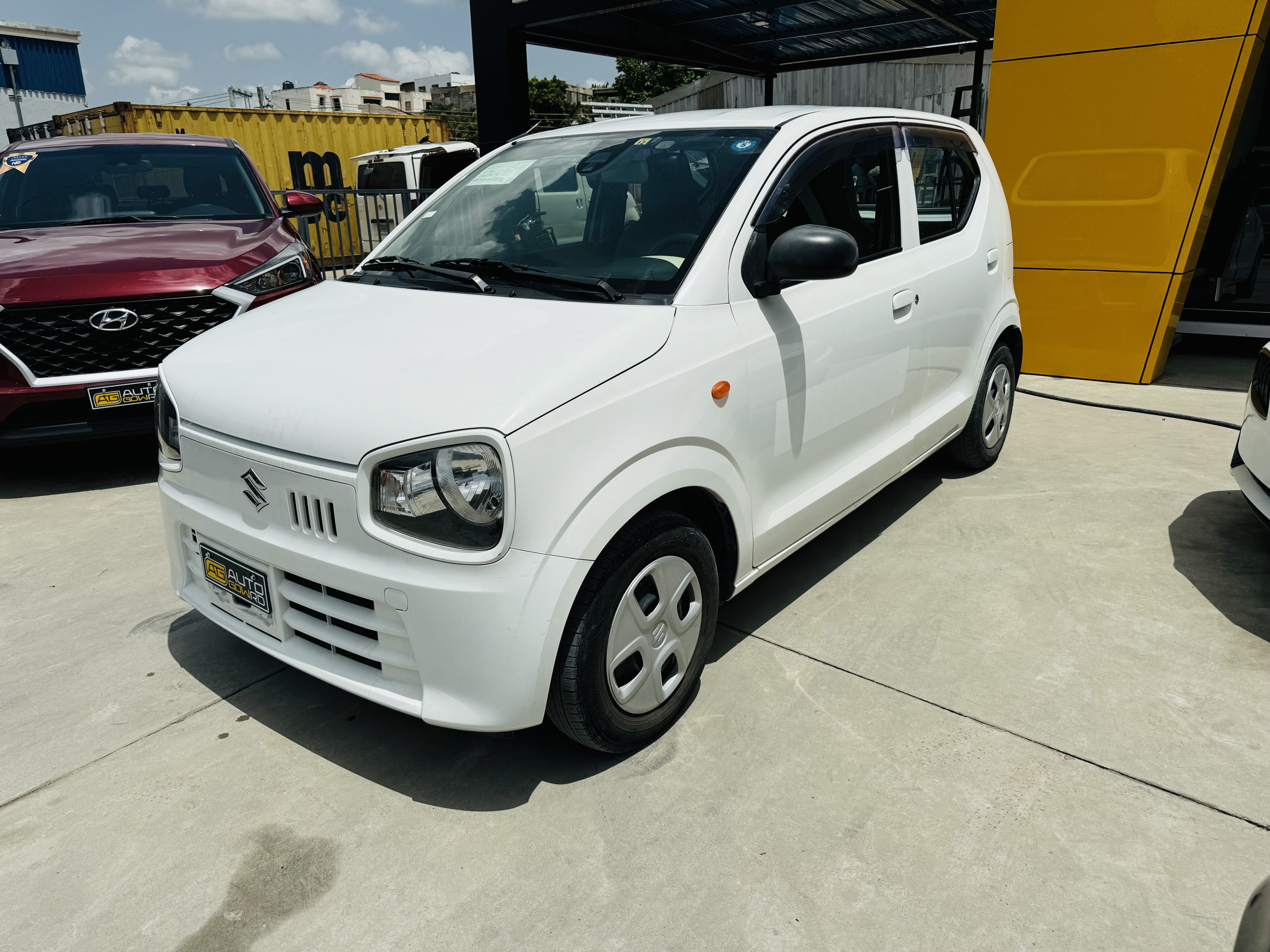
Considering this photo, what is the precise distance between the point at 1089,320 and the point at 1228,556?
343 cm

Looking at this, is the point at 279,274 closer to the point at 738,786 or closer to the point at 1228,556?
the point at 738,786

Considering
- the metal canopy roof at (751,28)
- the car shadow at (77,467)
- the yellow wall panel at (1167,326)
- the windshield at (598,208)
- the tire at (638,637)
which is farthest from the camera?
the metal canopy roof at (751,28)

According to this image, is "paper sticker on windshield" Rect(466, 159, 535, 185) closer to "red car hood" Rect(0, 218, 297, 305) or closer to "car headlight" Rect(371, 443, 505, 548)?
"car headlight" Rect(371, 443, 505, 548)

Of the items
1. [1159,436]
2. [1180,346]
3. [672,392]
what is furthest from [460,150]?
[672,392]

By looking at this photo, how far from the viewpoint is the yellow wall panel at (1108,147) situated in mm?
6094

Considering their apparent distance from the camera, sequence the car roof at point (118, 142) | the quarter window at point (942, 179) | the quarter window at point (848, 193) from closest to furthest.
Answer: the quarter window at point (848, 193)
the quarter window at point (942, 179)
the car roof at point (118, 142)

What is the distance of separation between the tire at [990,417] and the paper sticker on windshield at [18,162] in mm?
5996

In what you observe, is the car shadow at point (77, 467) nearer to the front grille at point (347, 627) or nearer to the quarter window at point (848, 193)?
the front grille at point (347, 627)

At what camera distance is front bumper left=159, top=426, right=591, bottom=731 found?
2.12 m

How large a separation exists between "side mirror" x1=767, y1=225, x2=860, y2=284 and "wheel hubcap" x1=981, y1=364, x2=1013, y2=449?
2.25 m

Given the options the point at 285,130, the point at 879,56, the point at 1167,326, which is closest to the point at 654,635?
the point at 1167,326

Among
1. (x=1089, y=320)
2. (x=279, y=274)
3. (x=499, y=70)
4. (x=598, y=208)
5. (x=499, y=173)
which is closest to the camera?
(x=598, y=208)

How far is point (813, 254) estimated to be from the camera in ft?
8.71

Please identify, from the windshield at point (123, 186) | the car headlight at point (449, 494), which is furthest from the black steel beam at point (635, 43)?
the car headlight at point (449, 494)
